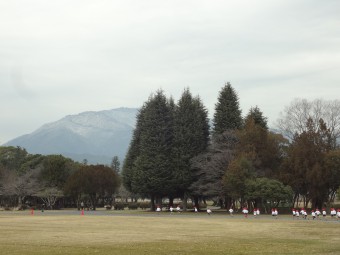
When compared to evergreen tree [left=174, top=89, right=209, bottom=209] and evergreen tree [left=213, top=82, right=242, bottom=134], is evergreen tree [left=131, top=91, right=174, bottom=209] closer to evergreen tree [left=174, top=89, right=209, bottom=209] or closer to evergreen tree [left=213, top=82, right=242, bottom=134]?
evergreen tree [left=174, top=89, right=209, bottom=209]

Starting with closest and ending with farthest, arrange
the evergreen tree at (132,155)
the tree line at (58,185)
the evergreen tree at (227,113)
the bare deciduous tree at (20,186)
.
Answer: the evergreen tree at (227,113) → the evergreen tree at (132,155) → the tree line at (58,185) → the bare deciduous tree at (20,186)

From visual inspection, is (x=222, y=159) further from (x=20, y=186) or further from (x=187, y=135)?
(x=20, y=186)

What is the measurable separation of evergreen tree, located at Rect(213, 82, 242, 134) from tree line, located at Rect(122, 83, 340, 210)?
16cm

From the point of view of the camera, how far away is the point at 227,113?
77.1 metres

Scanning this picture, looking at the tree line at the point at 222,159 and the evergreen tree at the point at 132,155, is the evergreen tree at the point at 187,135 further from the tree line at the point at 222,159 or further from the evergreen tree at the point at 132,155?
the evergreen tree at the point at 132,155

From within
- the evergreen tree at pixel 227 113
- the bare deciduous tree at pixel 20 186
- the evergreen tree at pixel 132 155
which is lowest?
the bare deciduous tree at pixel 20 186

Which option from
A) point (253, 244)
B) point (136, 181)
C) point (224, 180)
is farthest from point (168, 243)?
point (136, 181)

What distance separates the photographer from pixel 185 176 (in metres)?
74.8

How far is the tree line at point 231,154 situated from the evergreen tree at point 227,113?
160 mm

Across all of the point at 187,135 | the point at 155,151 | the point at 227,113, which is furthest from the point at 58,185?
the point at 227,113

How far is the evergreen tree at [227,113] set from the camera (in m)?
76.8

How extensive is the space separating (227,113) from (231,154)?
9152mm

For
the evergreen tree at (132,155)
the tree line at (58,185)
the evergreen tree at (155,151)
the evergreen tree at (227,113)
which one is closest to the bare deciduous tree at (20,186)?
the tree line at (58,185)

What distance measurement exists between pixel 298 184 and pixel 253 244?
1811 inches
